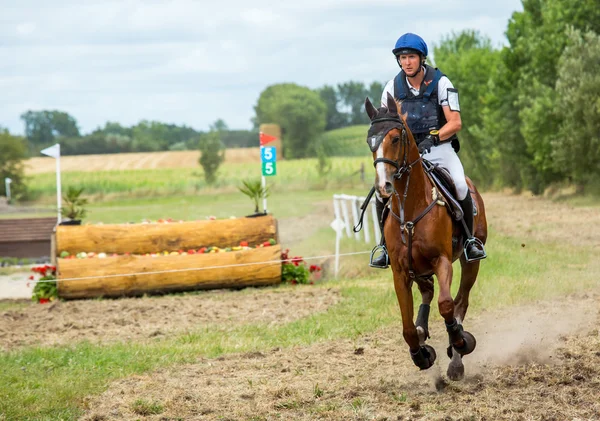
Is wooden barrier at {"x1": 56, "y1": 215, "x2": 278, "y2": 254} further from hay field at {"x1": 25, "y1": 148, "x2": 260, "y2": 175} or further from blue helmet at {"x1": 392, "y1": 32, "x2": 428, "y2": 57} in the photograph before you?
hay field at {"x1": 25, "y1": 148, "x2": 260, "y2": 175}

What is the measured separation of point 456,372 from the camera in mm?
7574

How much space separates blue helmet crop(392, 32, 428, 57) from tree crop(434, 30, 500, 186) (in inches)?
1760

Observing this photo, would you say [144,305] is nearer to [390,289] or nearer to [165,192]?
[390,289]

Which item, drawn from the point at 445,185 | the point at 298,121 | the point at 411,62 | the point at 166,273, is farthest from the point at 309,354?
the point at 298,121

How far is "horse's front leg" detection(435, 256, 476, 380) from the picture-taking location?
719 centimetres

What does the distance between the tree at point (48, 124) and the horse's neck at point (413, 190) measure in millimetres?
83437

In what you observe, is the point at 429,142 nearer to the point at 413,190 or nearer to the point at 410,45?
the point at 413,190

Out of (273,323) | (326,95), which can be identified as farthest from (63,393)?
(326,95)

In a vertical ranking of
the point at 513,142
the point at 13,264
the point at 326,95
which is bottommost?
the point at 13,264

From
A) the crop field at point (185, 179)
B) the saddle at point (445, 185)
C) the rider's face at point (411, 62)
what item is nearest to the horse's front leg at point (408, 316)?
the saddle at point (445, 185)

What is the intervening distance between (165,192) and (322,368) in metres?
46.1

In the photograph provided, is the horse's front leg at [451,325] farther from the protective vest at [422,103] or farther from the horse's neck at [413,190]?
the protective vest at [422,103]

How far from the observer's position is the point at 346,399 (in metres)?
6.91

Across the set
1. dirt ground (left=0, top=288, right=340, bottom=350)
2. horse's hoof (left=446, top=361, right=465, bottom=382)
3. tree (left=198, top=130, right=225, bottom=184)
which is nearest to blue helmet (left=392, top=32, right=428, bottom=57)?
horse's hoof (left=446, top=361, right=465, bottom=382)
